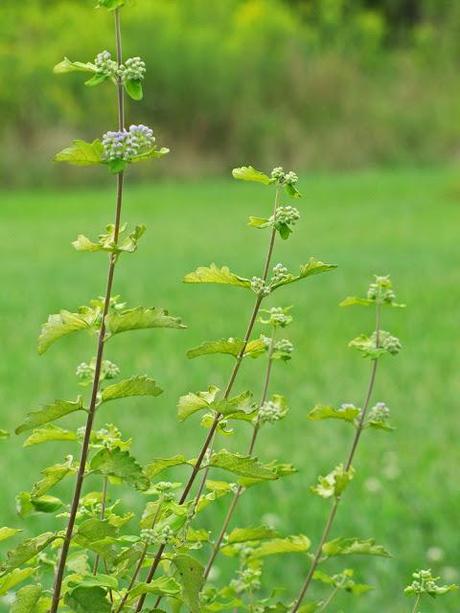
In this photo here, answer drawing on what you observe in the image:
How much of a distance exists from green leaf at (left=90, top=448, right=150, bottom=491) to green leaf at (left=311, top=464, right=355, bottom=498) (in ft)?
1.14

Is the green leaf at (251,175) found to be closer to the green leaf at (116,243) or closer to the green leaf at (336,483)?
the green leaf at (116,243)

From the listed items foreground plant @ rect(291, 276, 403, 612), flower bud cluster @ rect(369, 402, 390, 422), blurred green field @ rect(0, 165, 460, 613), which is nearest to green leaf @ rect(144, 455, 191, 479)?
foreground plant @ rect(291, 276, 403, 612)

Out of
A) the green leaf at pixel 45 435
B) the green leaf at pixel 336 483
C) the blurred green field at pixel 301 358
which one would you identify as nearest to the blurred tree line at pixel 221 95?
the blurred green field at pixel 301 358

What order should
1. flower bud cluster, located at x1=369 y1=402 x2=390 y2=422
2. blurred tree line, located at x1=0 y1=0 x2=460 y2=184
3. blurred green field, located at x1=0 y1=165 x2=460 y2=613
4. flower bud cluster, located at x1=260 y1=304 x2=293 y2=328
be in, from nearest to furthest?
flower bud cluster, located at x1=260 y1=304 x2=293 y2=328 → flower bud cluster, located at x1=369 y1=402 x2=390 y2=422 → blurred green field, located at x1=0 y1=165 x2=460 y2=613 → blurred tree line, located at x1=0 y1=0 x2=460 y2=184

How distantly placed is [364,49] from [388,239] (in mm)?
18120

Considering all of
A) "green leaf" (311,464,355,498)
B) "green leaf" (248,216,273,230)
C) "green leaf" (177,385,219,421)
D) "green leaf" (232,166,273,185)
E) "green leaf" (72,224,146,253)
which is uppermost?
"green leaf" (232,166,273,185)

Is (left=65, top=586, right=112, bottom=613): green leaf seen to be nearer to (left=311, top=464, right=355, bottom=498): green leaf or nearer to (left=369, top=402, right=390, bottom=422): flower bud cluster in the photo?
(left=311, top=464, right=355, bottom=498): green leaf

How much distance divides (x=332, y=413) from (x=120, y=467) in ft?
1.20

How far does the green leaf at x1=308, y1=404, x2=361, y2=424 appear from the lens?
136 cm

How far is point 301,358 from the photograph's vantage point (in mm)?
7664

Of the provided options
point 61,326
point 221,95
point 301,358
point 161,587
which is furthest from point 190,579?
point 221,95

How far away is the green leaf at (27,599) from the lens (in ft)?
3.76

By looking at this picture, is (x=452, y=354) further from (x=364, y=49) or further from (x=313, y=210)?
(x=364, y=49)

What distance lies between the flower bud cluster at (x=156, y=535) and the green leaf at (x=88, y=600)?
0.06 metres
